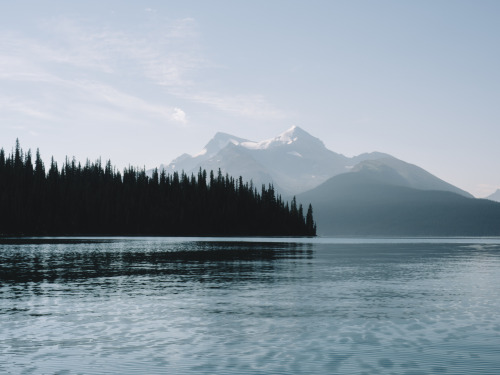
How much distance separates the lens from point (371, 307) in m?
37.1

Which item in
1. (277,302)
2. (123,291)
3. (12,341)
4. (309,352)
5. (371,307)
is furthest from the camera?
(123,291)

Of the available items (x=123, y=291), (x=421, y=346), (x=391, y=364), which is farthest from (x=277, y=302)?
(x=391, y=364)

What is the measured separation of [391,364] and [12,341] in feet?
51.4

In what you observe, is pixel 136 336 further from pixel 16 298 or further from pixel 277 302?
pixel 16 298

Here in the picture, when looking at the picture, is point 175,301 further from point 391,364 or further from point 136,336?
point 391,364

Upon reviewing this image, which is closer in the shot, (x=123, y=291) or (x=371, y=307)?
(x=371, y=307)

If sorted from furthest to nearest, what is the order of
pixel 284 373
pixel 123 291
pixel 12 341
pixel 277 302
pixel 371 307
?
1. pixel 123 291
2. pixel 277 302
3. pixel 371 307
4. pixel 12 341
5. pixel 284 373

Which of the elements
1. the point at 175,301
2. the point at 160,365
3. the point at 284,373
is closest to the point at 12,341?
the point at 160,365

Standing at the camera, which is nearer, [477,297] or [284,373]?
[284,373]

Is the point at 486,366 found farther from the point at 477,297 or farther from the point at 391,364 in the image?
the point at 477,297

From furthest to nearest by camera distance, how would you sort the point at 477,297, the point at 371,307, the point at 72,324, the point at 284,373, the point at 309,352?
1. the point at 477,297
2. the point at 371,307
3. the point at 72,324
4. the point at 309,352
5. the point at 284,373

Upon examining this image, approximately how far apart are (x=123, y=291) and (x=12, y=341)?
66.3 ft

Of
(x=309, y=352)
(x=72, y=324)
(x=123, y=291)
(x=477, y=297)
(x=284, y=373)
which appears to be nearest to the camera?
(x=284, y=373)

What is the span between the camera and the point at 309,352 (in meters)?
23.9
